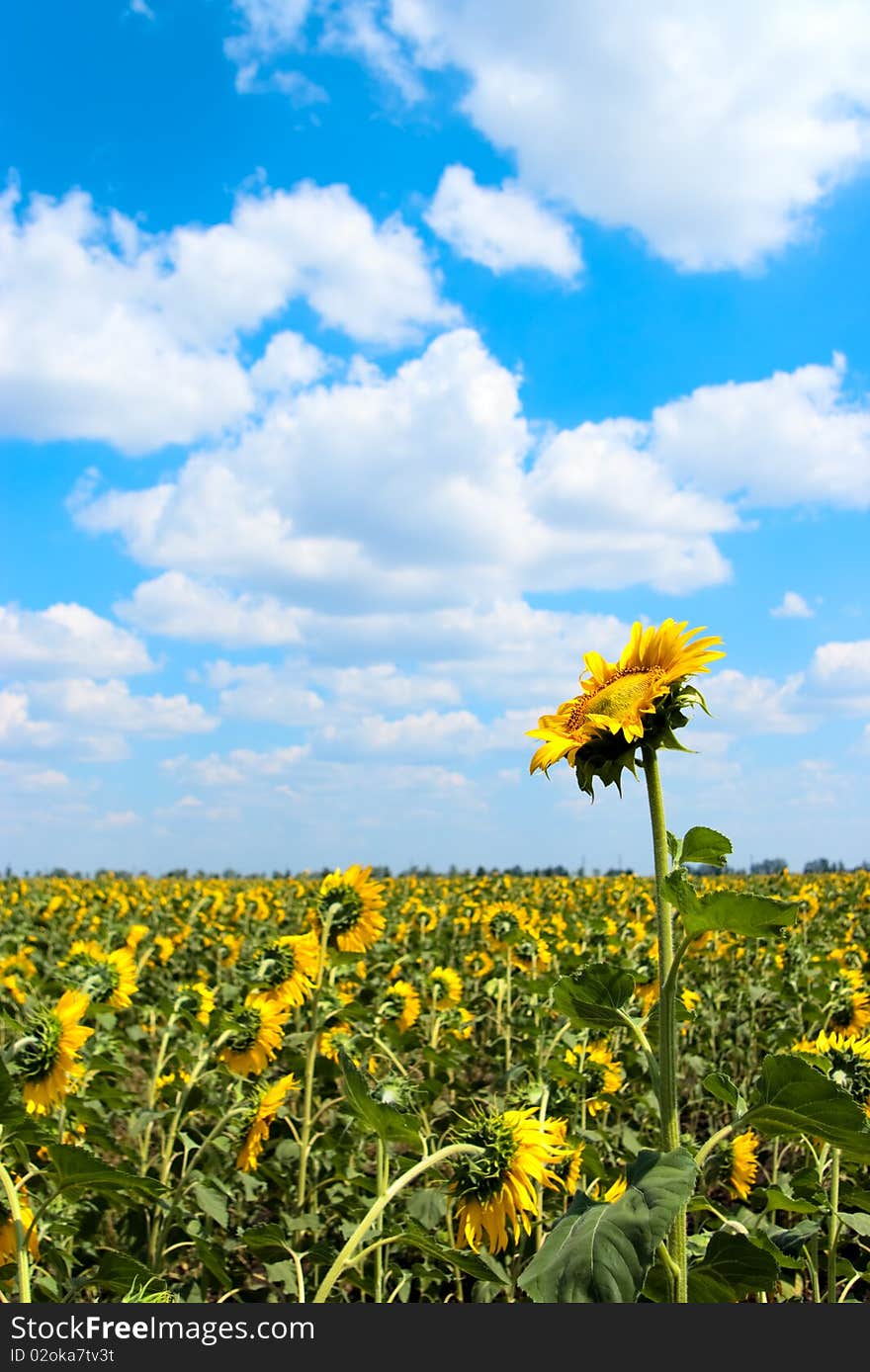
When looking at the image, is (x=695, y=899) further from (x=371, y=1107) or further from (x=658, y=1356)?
(x=371, y=1107)

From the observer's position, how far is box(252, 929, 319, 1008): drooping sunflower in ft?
14.8

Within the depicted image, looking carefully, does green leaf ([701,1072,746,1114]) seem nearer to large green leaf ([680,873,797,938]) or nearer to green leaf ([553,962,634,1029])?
green leaf ([553,962,634,1029])

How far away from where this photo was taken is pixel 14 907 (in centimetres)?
1636

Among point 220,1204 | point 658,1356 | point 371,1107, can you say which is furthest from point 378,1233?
point 658,1356

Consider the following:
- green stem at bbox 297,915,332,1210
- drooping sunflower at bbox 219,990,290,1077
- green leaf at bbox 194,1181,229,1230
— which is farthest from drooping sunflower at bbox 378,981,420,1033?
green leaf at bbox 194,1181,229,1230

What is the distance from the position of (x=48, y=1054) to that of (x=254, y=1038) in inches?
51.5

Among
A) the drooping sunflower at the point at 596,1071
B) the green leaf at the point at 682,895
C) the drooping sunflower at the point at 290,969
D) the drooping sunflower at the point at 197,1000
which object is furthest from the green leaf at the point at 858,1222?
the drooping sunflower at the point at 197,1000

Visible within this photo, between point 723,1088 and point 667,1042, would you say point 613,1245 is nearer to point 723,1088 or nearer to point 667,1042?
point 667,1042

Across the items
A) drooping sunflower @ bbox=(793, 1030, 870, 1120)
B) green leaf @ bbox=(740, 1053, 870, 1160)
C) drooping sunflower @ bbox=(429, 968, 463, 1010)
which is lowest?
drooping sunflower @ bbox=(429, 968, 463, 1010)

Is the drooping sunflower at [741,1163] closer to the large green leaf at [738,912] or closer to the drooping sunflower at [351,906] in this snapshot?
the drooping sunflower at [351,906]

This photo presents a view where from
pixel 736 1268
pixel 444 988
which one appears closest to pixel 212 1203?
pixel 736 1268

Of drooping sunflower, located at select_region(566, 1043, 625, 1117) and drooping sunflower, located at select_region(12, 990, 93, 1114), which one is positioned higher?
drooping sunflower, located at select_region(12, 990, 93, 1114)

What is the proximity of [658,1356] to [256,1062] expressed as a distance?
3098 mm

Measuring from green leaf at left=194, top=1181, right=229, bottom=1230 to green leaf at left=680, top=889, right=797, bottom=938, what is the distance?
2827 mm
